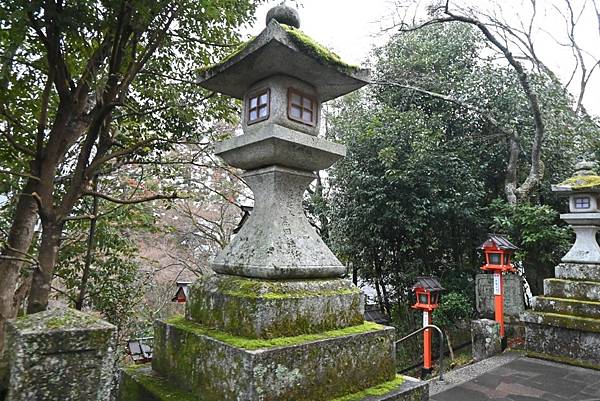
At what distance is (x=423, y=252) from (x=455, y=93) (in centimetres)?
422

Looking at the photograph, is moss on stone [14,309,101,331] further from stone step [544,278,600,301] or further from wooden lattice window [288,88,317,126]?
stone step [544,278,600,301]

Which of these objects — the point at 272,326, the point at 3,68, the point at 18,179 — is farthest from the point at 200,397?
the point at 18,179

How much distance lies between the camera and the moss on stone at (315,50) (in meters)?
2.31

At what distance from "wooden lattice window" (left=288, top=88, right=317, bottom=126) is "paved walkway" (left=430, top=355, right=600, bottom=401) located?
3.53 metres

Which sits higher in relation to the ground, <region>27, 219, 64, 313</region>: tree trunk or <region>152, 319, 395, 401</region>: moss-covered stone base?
<region>27, 219, 64, 313</region>: tree trunk

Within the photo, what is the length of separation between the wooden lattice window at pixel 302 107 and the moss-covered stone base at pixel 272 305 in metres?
1.19

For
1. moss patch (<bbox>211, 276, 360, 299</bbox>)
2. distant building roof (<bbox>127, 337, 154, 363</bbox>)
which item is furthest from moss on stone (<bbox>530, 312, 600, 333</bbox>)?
distant building roof (<bbox>127, 337, 154, 363</bbox>)

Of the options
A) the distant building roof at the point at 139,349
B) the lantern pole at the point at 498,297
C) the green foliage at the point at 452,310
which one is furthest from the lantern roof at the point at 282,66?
the distant building roof at the point at 139,349

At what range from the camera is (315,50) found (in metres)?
2.39

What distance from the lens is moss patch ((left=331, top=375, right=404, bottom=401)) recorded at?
2.21 metres

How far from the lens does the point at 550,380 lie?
4.73 m

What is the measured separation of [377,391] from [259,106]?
6.95 ft

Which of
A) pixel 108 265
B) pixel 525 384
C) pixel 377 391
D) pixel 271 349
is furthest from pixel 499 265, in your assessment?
pixel 108 265

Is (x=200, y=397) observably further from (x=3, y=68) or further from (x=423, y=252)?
(x=423, y=252)
